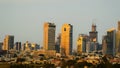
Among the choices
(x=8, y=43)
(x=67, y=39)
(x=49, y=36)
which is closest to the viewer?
(x=49, y=36)

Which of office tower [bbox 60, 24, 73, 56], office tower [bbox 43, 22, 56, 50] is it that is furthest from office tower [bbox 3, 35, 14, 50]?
office tower [bbox 60, 24, 73, 56]

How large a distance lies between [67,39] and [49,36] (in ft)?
28.5

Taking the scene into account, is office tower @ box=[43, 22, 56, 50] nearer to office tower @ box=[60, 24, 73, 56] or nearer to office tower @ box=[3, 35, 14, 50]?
office tower @ box=[60, 24, 73, 56]

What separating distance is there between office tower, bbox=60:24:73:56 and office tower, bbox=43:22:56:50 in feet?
17.4

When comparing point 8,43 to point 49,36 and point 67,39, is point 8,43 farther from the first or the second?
point 67,39

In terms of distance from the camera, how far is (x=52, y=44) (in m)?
152

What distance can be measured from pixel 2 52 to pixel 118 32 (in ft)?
170

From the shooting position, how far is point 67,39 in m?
157

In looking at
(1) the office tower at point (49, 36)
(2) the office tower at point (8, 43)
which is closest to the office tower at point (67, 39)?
(1) the office tower at point (49, 36)

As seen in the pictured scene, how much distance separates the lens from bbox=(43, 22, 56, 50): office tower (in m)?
150

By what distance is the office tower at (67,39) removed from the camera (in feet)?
503

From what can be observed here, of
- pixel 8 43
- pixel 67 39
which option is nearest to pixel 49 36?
pixel 67 39

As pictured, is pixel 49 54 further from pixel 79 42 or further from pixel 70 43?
pixel 79 42

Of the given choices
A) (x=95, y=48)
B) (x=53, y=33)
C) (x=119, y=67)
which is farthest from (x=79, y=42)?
(x=119, y=67)
